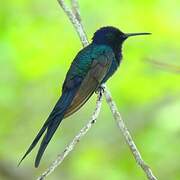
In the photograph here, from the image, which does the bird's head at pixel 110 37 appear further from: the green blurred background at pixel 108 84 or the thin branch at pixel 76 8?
the green blurred background at pixel 108 84

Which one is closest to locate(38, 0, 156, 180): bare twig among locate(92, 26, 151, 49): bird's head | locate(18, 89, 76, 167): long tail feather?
locate(18, 89, 76, 167): long tail feather

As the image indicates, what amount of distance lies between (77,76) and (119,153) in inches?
100

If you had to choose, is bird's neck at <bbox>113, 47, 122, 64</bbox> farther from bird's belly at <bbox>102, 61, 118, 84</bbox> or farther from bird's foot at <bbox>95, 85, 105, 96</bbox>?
bird's foot at <bbox>95, 85, 105, 96</bbox>

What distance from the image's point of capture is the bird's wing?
5.02 m

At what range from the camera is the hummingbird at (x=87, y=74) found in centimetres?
495

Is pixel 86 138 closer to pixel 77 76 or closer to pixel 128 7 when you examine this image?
pixel 128 7

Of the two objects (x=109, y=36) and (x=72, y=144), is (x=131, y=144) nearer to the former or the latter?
(x=72, y=144)

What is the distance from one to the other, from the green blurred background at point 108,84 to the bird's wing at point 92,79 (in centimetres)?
212

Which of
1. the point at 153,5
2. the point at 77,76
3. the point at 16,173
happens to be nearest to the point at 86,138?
the point at 16,173

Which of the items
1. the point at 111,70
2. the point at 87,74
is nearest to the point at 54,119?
the point at 87,74

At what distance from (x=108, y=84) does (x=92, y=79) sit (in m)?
2.68

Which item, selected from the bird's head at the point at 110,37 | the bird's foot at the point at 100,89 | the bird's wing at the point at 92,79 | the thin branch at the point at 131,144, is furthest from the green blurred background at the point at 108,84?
the thin branch at the point at 131,144

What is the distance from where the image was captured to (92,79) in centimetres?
545

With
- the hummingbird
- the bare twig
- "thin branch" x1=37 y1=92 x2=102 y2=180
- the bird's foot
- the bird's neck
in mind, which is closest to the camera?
"thin branch" x1=37 y1=92 x2=102 y2=180
